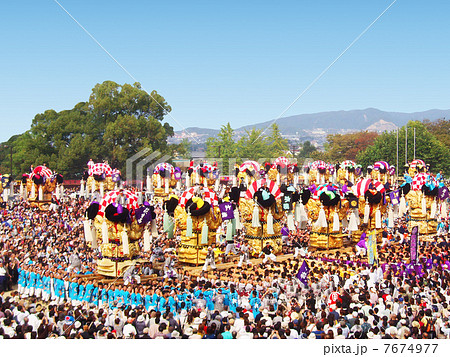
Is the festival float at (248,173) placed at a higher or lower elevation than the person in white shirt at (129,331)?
higher

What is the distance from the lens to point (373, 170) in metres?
54.0

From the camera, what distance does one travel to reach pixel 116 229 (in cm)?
1912

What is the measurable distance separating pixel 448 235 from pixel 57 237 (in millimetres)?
20176

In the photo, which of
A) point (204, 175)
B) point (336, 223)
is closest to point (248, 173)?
point (204, 175)

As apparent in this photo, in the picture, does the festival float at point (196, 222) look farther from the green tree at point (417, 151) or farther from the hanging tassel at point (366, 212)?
the green tree at point (417, 151)

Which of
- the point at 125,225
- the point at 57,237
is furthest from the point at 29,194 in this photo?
the point at 125,225

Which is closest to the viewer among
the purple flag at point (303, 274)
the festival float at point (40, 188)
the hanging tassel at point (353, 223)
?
the purple flag at point (303, 274)

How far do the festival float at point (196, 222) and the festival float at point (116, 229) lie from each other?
1961mm

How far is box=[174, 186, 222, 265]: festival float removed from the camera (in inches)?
819

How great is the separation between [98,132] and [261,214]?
44.2m

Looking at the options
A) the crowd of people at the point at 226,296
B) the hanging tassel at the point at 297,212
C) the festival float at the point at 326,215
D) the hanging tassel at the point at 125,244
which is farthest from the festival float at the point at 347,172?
the hanging tassel at the point at 125,244

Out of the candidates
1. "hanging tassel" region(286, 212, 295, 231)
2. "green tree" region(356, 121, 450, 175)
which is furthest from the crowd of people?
"green tree" region(356, 121, 450, 175)

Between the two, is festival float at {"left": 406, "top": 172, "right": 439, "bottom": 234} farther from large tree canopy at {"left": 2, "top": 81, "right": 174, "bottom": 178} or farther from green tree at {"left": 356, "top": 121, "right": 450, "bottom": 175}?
green tree at {"left": 356, "top": 121, "right": 450, "bottom": 175}

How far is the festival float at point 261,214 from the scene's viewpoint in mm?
22886
